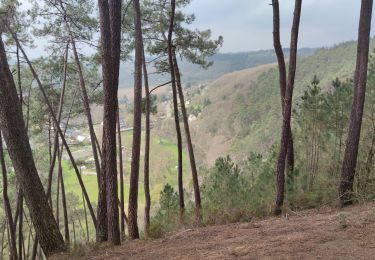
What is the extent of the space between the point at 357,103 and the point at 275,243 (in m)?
3.77

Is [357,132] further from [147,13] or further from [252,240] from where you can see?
[147,13]

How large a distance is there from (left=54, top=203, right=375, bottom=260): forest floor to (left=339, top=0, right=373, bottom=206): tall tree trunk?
1.40m

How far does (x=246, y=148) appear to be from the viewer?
81188mm

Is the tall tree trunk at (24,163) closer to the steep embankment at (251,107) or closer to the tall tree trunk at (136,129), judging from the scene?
the tall tree trunk at (136,129)

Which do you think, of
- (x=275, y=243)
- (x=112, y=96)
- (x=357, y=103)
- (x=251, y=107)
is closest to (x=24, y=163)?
(x=112, y=96)

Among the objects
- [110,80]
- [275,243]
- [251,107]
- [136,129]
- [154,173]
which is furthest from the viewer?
[251,107]

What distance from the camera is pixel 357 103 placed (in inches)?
289

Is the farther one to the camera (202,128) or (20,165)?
(202,128)

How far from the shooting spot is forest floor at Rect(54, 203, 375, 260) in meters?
4.36

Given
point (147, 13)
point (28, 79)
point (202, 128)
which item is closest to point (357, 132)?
point (147, 13)

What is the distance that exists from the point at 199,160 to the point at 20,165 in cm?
9374

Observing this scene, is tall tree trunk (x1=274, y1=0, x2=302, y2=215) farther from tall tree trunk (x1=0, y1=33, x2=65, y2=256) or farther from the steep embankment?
the steep embankment

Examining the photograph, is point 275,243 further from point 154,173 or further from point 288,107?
point 154,173

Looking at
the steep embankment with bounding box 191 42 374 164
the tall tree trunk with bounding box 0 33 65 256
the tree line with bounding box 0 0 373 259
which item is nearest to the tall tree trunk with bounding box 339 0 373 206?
the tree line with bounding box 0 0 373 259
